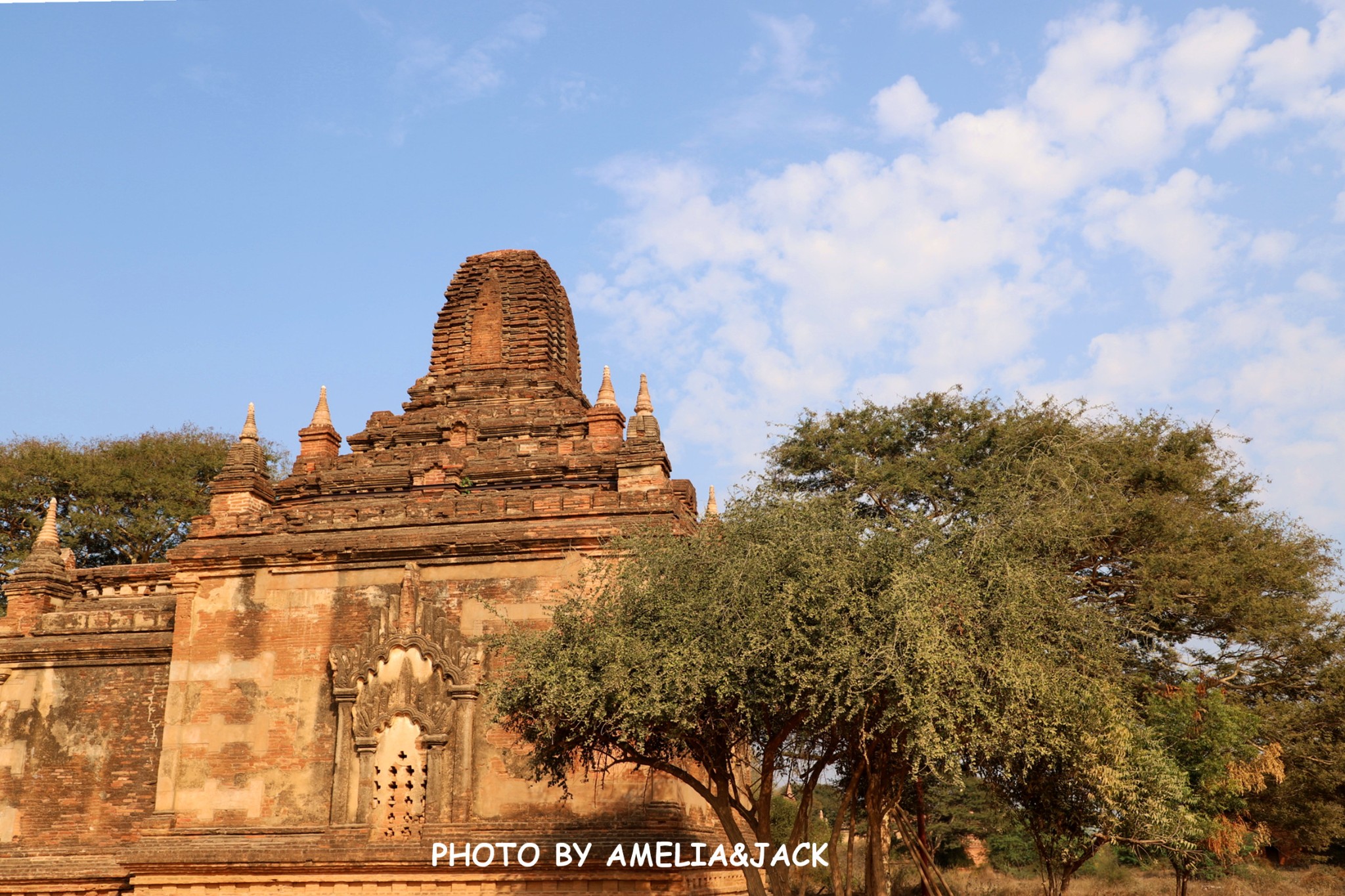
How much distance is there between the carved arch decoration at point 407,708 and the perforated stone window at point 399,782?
2 cm

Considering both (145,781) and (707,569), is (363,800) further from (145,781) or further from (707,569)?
(707,569)

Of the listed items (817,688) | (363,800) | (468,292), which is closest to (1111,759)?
(817,688)

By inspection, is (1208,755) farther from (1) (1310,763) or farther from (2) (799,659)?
(2) (799,659)

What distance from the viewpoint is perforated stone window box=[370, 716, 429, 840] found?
18.3 metres

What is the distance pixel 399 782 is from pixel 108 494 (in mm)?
25074

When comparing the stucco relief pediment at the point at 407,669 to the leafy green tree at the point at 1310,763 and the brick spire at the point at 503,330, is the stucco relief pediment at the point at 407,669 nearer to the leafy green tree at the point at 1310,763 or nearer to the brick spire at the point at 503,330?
the brick spire at the point at 503,330

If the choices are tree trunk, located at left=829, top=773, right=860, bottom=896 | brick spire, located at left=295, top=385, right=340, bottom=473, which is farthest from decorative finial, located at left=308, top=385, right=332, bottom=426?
tree trunk, located at left=829, top=773, right=860, bottom=896

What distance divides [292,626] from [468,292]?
10.5 meters

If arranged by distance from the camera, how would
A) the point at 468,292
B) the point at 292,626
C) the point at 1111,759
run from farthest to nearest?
the point at 468,292 < the point at 292,626 < the point at 1111,759

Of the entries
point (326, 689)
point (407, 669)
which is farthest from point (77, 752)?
point (407, 669)

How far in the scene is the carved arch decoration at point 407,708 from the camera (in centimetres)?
1830

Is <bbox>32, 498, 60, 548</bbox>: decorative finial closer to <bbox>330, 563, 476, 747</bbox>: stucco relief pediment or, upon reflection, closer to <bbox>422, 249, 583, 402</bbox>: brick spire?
<bbox>422, 249, 583, 402</bbox>: brick spire

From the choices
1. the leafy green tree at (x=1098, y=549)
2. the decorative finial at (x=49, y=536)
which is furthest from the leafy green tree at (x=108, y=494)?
the leafy green tree at (x=1098, y=549)

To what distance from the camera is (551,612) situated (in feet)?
60.4
